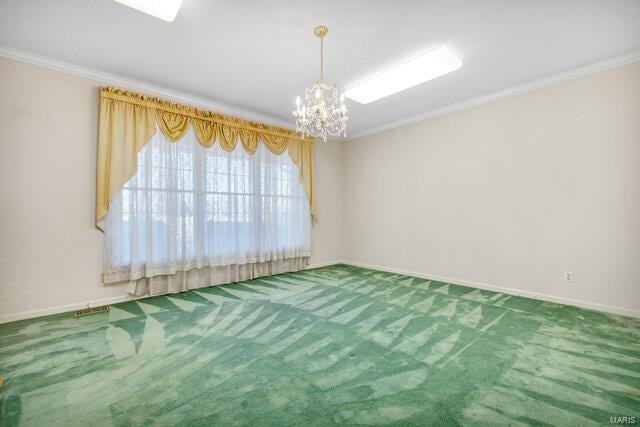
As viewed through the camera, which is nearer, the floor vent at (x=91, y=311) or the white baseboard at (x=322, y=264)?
the floor vent at (x=91, y=311)

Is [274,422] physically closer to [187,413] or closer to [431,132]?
[187,413]

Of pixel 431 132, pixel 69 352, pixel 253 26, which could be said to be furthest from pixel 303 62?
pixel 69 352

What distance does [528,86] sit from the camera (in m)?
3.60

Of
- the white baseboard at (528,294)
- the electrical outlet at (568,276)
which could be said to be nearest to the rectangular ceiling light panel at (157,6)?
the white baseboard at (528,294)

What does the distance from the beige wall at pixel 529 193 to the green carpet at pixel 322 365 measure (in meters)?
0.57

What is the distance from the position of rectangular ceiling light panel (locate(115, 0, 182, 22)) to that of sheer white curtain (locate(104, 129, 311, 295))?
67.9 inches

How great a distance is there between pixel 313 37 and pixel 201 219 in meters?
2.81

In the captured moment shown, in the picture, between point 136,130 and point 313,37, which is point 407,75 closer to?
point 313,37

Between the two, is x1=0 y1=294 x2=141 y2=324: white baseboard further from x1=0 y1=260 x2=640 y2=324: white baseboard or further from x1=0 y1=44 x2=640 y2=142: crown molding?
x1=0 y1=44 x2=640 y2=142: crown molding

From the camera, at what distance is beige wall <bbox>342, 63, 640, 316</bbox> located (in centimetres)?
302

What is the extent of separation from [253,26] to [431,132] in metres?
3.26

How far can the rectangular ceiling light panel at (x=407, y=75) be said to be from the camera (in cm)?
300

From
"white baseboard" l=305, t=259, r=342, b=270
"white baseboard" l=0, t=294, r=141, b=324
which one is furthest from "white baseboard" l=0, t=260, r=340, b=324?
"white baseboard" l=305, t=259, r=342, b=270

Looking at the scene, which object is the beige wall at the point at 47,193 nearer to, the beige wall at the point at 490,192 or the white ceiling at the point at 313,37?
the beige wall at the point at 490,192
